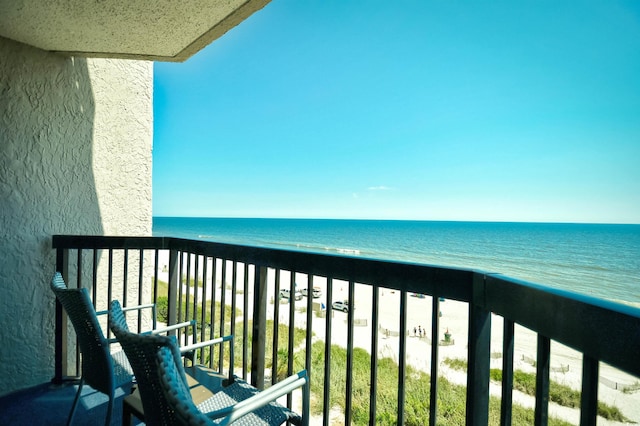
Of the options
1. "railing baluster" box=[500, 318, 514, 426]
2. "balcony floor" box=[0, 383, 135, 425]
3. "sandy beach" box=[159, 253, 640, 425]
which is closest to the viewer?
"railing baluster" box=[500, 318, 514, 426]

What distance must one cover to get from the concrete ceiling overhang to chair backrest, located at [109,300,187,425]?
1691 mm

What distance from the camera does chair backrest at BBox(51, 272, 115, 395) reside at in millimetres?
1397

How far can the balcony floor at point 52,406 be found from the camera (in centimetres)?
206

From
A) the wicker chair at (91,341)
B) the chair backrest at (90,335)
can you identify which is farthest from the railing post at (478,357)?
the chair backrest at (90,335)

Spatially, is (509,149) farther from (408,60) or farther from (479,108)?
(408,60)

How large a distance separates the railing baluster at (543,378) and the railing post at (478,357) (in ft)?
0.67

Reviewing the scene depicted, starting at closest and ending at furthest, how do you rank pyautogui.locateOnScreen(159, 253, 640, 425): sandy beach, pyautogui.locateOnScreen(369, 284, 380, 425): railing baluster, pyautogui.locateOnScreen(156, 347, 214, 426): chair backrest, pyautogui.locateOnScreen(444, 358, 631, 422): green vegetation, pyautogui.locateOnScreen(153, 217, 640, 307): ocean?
pyautogui.locateOnScreen(156, 347, 214, 426): chair backrest < pyautogui.locateOnScreen(369, 284, 380, 425): railing baluster < pyautogui.locateOnScreen(444, 358, 631, 422): green vegetation < pyautogui.locateOnScreen(159, 253, 640, 425): sandy beach < pyautogui.locateOnScreen(153, 217, 640, 307): ocean

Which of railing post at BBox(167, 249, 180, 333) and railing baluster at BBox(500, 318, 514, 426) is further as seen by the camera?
railing post at BBox(167, 249, 180, 333)

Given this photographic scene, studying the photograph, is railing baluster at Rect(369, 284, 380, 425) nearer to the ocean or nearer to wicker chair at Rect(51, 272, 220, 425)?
wicker chair at Rect(51, 272, 220, 425)

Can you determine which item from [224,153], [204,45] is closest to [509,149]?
[224,153]

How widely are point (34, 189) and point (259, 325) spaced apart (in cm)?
197

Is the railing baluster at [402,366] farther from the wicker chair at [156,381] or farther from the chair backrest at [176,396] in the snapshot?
the chair backrest at [176,396]

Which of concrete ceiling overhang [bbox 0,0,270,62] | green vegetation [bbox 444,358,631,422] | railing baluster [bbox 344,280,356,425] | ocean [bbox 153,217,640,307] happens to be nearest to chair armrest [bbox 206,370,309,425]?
railing baluster [bbox 344,280,356,425]

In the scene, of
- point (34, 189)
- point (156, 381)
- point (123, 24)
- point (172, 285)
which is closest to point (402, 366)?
point (156, 381)
